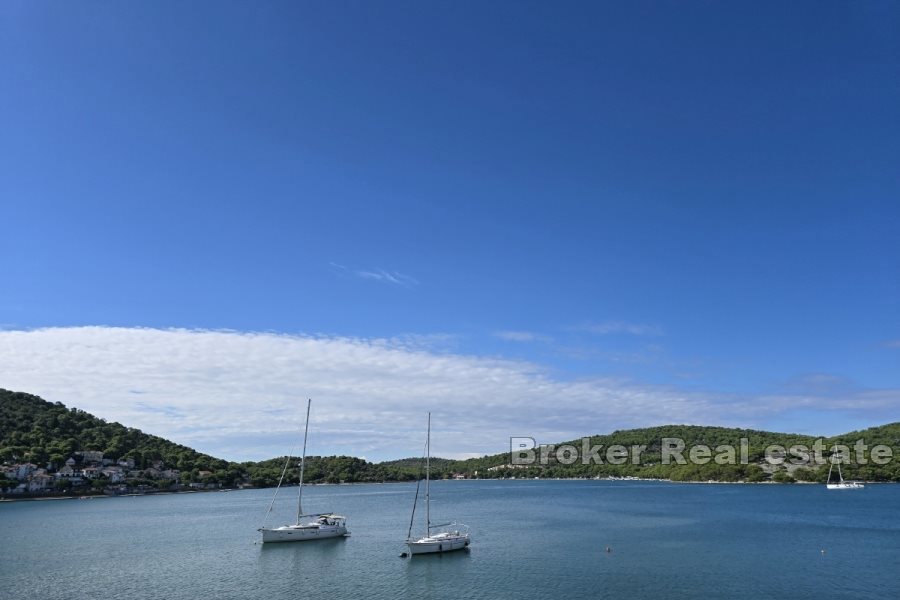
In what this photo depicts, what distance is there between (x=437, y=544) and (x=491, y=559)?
5140mm

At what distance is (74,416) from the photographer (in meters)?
198

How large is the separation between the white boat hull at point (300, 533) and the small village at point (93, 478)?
105 m

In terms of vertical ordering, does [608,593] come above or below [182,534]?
above

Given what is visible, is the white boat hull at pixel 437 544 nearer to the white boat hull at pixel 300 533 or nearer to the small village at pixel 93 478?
the white boat hull at pixel 300 533

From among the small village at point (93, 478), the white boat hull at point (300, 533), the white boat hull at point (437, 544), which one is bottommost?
the small village at point (93, 478)

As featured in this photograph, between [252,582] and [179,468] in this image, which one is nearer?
[252,582]

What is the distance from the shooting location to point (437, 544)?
176 ft

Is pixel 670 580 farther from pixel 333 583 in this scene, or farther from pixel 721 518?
pixel 721 518

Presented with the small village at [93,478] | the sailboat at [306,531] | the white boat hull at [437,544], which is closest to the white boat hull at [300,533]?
the sailboat at [306,531]

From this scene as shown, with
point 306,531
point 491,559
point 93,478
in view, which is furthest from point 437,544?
point 93,478

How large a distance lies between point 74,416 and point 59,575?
593 feet

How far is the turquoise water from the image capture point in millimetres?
40938

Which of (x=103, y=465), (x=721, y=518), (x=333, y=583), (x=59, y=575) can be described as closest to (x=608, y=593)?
(x=333, y=583)

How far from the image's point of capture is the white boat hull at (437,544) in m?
53.2
